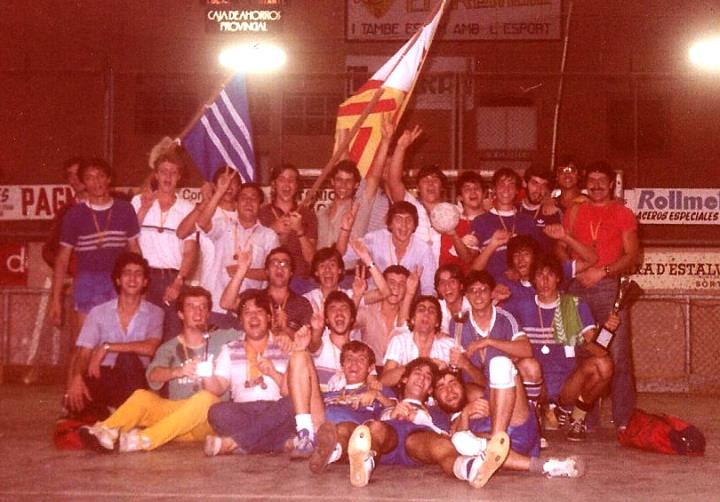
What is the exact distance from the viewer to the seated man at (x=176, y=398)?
817cm

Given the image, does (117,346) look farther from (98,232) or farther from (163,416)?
(98,232)

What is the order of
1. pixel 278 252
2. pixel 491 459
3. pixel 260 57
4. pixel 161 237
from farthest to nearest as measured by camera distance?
pixel 260 57, pixel 161 237, pixel 278 252, pixel 491 459

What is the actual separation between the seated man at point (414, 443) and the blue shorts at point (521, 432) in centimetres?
25

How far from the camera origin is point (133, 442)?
26.8 ft

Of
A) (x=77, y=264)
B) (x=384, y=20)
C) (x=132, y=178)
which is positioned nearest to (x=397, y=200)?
(x=77, y=264)

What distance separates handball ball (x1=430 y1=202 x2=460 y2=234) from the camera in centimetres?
929

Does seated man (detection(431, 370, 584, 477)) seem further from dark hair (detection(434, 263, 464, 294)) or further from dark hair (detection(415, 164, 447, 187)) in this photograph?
dark hair (detection(415, 164, 447, 187))

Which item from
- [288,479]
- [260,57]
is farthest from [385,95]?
[260,57]

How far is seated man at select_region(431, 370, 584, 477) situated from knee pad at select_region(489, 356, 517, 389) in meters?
0.04

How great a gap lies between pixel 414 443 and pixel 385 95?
397 centimetres

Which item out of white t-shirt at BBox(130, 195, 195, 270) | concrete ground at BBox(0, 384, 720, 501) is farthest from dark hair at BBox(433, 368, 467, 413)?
white t-shirt at BBox(130, 195, 195, 270)

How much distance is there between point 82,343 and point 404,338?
2440 millimetres

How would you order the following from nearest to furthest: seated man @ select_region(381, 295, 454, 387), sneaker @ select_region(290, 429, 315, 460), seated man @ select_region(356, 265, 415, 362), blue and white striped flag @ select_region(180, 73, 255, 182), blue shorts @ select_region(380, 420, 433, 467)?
1. blue shorts @ select_region(380, 420, 433, 467)
2. sneaker @ select_region(290, 429, 315, 460)
3. seated man @ select_region(381, 295, 454, 387)
4. seated man @ select_region(356, 265, 415, 362)
5. blue and white striped flag @ select_region(180, 73, 255, 182)

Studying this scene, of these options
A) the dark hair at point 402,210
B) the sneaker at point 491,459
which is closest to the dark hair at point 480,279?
the dark hair at point 402,210
